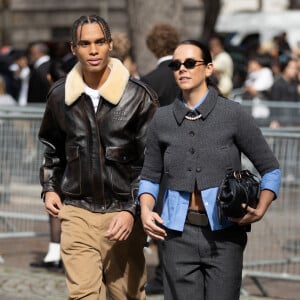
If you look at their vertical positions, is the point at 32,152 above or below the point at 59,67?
below

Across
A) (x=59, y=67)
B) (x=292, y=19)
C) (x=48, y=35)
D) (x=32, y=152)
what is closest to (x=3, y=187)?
(x=32, y=152)

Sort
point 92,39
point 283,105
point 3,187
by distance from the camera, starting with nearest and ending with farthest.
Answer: point 92,39 → point 3,187 → point 283,105

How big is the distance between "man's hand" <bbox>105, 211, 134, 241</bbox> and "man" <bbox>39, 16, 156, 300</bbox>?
17mm

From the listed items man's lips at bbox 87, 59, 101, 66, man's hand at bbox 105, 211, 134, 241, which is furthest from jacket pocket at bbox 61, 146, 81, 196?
man's lips at bbox 87, 59, 101, 66

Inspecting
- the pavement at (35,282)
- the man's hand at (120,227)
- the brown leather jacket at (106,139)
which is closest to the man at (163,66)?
the pavement at (35,282)

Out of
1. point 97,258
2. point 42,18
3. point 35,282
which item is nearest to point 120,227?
point 97,258

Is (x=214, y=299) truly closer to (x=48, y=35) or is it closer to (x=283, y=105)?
(x=283, y=105)

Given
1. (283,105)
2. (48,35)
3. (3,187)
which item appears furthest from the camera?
(48,35)

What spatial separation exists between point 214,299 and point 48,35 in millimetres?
33911

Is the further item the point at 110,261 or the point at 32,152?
the point at 32,152

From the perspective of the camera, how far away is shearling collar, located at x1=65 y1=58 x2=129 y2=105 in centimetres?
585

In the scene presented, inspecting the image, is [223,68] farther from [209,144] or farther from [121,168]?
[209,144]

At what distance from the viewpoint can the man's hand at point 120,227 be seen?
5668 mm

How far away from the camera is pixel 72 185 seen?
19.5ft
